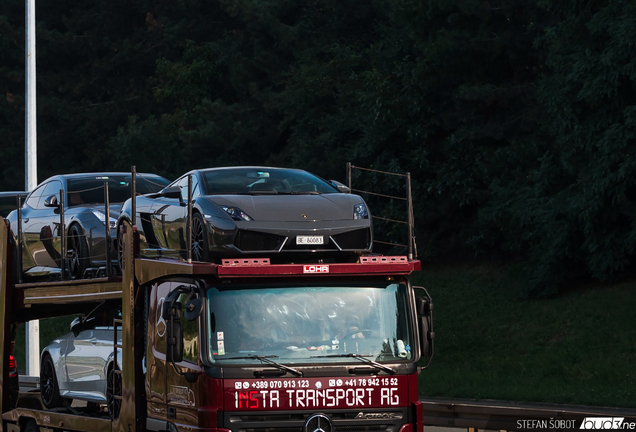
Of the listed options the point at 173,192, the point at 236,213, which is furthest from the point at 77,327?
the point at 236,213

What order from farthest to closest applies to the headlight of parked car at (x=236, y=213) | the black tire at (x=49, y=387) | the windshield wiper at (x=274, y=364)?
the black tire at (x=49, y=387)
the headlight of parked car at (x=236, y=213)
the windshield wiper at (x=274, y=364)

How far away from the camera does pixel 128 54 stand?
51.3 metres

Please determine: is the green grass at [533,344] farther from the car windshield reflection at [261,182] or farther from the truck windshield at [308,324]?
the truck windshield at [308,324]

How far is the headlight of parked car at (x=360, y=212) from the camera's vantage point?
31.9 feet

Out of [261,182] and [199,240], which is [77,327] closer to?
[199,240]

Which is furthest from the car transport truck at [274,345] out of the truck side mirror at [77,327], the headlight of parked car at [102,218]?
the truck side mirror at [77,327]

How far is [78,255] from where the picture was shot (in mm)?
11859

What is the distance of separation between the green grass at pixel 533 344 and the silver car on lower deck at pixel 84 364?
31.0 ft

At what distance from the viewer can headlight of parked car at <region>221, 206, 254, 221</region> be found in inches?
368

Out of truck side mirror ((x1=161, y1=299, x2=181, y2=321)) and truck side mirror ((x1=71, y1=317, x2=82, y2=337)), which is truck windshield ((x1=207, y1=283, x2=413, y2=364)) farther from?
truck side mirror ((x1=71, y1=317, x2=82, y2=337))

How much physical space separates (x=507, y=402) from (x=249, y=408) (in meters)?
11.4

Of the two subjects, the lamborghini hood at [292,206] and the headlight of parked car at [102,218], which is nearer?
the lamborghini hood at [292,206]

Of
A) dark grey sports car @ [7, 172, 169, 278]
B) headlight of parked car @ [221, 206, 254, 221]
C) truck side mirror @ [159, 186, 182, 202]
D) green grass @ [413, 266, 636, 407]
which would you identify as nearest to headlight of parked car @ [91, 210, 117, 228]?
dark grey sports car @ [7, 172, 169, 278]

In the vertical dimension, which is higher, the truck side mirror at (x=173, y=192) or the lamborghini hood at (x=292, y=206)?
the truck side mirror at (x=173, y=192)
